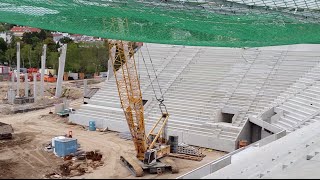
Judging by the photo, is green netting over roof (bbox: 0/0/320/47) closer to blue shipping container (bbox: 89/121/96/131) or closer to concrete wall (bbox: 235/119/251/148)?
concrete wall (bbox: 235/119/251/148)

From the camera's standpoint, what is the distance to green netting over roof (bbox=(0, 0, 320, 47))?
1396 cm

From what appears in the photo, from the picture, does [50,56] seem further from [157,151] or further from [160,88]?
[157,151]

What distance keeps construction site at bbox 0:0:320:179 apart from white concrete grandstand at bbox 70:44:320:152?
6cm

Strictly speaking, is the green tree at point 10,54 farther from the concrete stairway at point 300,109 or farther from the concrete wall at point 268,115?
the concrete stairway at point 300,109

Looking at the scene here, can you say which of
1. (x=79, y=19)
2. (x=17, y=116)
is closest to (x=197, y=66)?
(x=17, y=116)

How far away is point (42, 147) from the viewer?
20844mm

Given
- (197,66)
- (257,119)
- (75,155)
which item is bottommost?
(75,155)

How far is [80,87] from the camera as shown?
43.5 meters

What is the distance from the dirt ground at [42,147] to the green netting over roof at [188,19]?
4372 mm

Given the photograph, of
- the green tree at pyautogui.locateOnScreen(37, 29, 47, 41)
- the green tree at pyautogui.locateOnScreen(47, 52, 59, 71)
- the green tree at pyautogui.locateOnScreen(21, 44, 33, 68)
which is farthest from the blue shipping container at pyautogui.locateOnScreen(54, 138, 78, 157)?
the green tree at pyautogui.locateOnScreen(37, 29, 47, 41)

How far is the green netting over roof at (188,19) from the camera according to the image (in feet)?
45.8

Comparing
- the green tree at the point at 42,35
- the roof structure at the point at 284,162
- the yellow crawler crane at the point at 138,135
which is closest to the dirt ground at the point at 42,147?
the yellow crawler crane at the point at 138,135

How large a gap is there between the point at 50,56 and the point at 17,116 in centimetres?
2562

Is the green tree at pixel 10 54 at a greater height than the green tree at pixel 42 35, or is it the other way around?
the green tree at pixel 42 35
